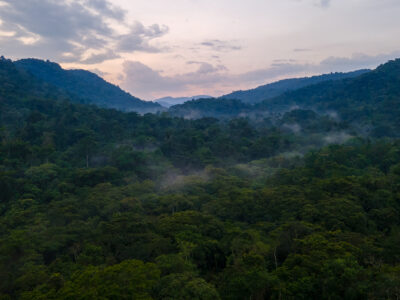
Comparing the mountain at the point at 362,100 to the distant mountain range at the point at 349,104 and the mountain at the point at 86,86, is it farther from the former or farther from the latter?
the mountain at the point at 86,86

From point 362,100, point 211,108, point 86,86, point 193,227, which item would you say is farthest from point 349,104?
point 86,86

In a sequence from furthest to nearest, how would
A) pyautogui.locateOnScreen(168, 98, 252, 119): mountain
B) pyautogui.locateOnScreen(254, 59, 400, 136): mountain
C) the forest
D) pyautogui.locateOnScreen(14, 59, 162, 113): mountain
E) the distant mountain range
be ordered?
pyautogui.locateOnScreen(14, 59, 162, 113): mountain
pyautogui.locateOnScreen(168, 98, 252, 119): mountain
the distant mountain range
pyautogui.locateOnScreen(254, 59, 400, 136): mountain
the forest

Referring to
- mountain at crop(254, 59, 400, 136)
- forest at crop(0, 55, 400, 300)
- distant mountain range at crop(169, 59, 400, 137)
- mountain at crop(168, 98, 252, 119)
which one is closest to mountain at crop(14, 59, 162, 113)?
mountain at crop(168, 98, 252, 119)

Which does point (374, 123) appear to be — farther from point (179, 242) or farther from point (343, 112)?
point (179, 242)

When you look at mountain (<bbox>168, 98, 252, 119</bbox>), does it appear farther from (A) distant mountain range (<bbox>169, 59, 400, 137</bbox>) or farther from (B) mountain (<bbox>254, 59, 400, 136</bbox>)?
(B) mountain (<bbox>254, 59, 400, 136</bbox>)

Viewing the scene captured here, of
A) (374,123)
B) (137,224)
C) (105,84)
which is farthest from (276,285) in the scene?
(105,84)

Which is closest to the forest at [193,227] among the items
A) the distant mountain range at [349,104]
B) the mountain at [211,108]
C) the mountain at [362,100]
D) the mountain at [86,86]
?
the mountain at [362,100]

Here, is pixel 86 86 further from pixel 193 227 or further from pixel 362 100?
pixel 193 227
